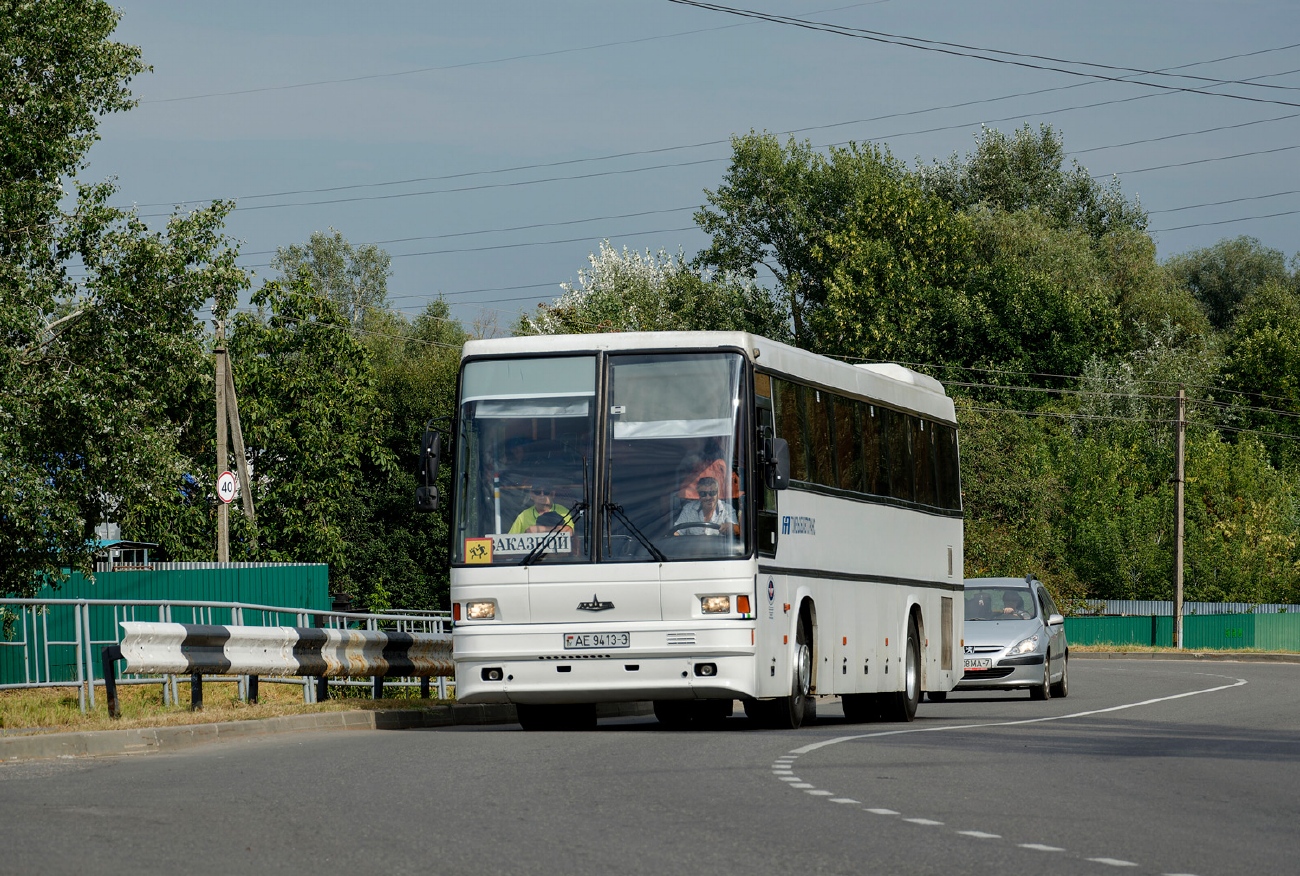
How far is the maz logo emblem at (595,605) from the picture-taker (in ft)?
52.3

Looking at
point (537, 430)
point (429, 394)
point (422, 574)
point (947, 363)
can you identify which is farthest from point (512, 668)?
point (947, 363)

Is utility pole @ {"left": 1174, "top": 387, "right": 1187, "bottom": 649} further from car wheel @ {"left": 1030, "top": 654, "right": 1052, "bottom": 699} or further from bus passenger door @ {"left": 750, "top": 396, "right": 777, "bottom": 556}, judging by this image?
bus passenger door @ {"left": 750, "top": 396, "right": 777, "bottom": 556}

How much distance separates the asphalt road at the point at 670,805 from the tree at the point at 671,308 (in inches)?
2227

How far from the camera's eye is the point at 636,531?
1602 cm

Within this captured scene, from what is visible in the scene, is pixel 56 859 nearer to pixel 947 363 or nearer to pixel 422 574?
pixel 422 574

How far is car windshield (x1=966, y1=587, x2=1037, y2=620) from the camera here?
2612 cm

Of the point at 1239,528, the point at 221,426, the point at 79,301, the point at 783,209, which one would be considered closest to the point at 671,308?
the point at 783,209

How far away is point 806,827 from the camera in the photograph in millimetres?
8969

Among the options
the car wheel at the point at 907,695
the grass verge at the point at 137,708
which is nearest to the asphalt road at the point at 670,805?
the grass verge at the point at 137,708


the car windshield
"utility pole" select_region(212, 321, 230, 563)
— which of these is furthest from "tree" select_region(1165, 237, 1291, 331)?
the car windshield

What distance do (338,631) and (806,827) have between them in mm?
10853

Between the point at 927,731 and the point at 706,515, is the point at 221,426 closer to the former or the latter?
the point at 706,515

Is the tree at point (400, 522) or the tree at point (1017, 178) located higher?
the tree at point (1017, 178)

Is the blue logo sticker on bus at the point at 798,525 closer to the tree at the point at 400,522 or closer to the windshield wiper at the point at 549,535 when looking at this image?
the windshield wiper at the point at 549,535
